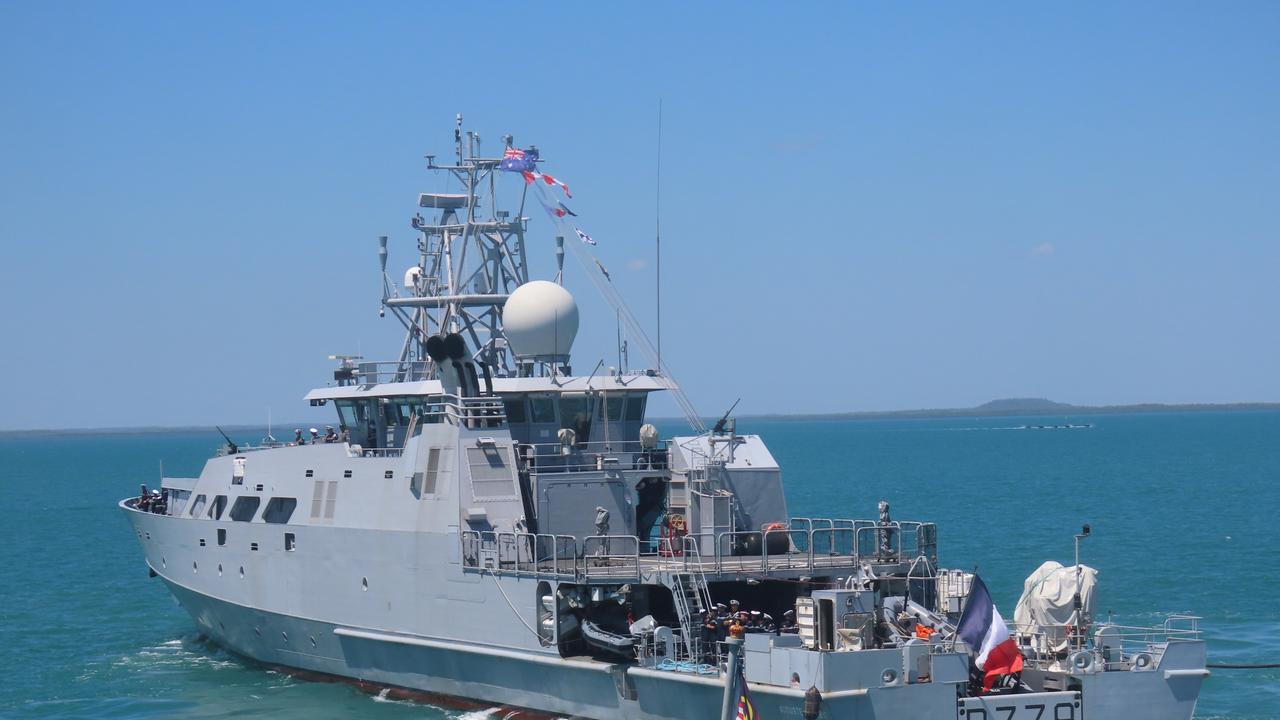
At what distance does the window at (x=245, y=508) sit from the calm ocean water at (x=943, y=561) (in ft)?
9.94

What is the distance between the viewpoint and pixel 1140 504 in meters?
61.2

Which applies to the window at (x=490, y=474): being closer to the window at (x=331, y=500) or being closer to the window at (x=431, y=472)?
the window at (x=431, y=472)

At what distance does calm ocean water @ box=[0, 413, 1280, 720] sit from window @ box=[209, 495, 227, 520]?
10.0 feet

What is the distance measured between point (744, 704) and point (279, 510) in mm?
12549

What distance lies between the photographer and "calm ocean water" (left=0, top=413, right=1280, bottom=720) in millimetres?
26047

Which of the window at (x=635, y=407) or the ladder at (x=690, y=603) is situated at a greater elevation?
the window at (x=635, y=407)

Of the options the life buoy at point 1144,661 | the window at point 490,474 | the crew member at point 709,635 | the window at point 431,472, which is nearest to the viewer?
the life buoy at point 1144,661

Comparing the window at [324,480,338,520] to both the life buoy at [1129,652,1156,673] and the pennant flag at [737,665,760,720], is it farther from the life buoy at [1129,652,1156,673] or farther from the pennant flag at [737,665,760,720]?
the life buoy at [1129,652,1156,673]

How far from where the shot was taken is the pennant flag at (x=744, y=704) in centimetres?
1839

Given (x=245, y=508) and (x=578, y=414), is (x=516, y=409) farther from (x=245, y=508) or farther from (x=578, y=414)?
(x=245, y=508)

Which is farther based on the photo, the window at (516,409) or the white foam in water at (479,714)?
the window at (516,409)

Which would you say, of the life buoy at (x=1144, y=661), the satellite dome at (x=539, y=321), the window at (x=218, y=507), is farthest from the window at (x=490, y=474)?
the life buoy at (x=1144, y=661)

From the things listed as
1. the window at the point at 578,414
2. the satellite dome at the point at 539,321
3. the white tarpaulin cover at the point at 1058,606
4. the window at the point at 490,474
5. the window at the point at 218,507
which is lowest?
the white tarpaulin cover at the point at 1058,606

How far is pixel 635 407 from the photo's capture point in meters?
26.0
